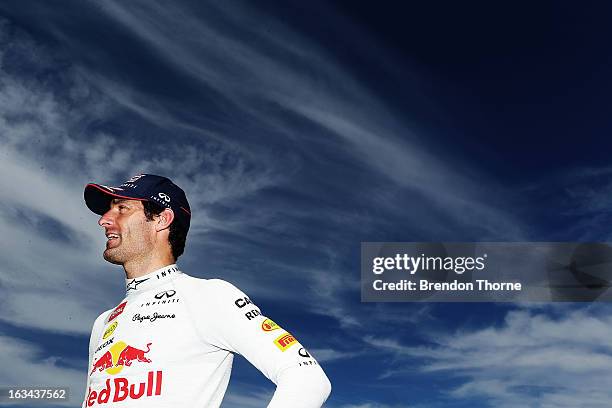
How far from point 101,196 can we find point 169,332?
181 centimetres

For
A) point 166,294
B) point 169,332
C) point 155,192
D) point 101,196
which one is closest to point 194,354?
point 169,332

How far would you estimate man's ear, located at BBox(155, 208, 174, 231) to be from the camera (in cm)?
596

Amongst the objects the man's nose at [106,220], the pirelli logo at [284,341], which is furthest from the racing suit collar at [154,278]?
the pirelli logo at [284,341]

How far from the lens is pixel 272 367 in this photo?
15.4ft

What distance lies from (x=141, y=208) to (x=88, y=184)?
66 centimetres

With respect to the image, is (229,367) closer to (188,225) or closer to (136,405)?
(136,405)

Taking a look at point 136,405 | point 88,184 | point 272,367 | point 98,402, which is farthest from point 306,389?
point 88,184

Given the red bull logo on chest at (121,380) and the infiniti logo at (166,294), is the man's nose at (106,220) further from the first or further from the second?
the red bull logo on chest at (121,380)

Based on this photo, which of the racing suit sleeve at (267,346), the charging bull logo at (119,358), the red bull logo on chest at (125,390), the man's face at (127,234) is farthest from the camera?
the man's face at (127,234)

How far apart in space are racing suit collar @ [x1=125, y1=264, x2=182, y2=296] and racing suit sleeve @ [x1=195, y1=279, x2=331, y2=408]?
751 mm

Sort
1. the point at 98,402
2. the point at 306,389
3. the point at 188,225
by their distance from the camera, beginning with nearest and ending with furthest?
the point at 306,389, the point at 98,402, the point at 188,225

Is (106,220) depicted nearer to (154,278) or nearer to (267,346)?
(154,278)

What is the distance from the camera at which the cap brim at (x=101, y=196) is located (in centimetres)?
599

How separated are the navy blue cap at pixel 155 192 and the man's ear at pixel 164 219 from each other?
36 millimetres
